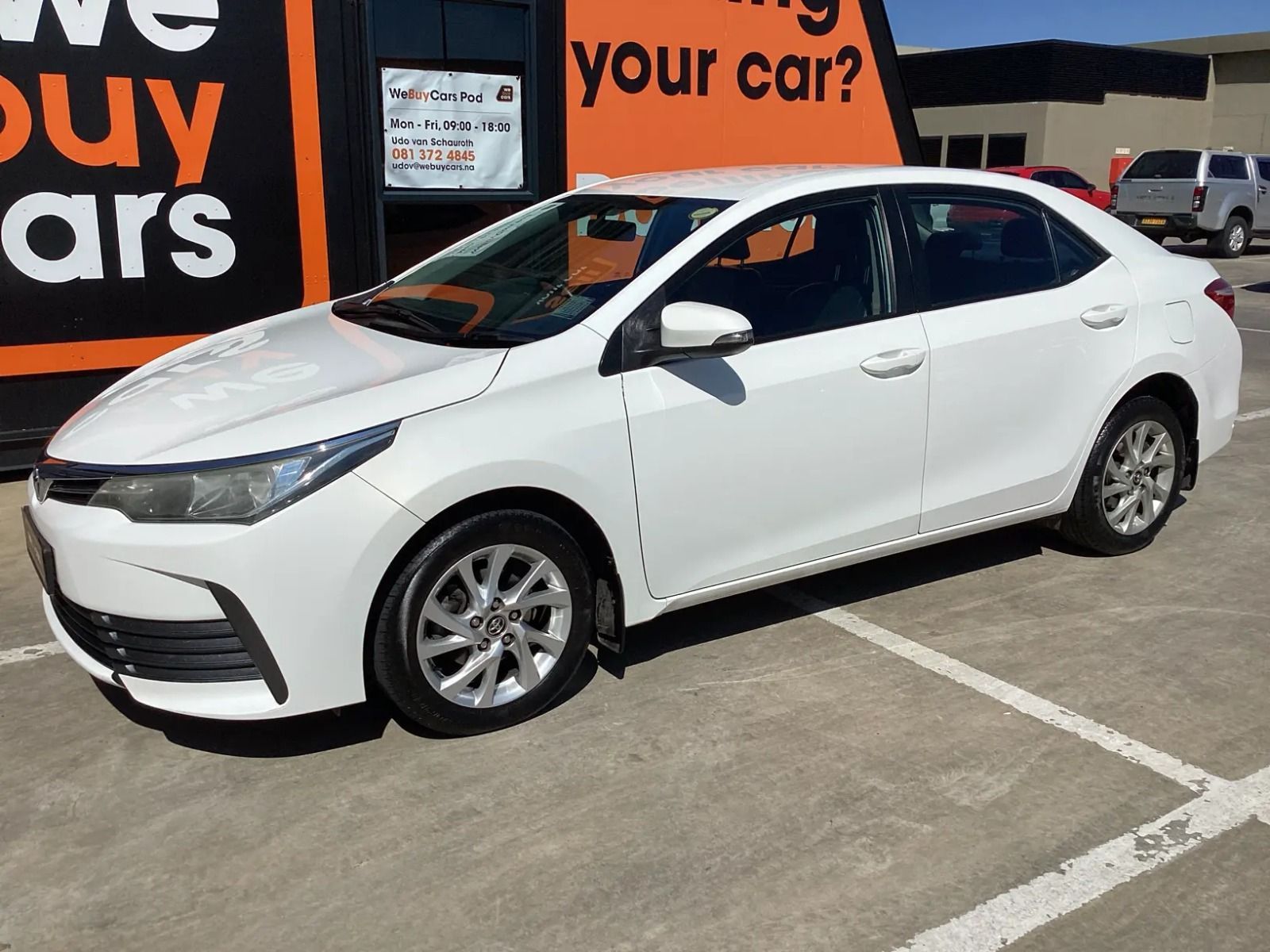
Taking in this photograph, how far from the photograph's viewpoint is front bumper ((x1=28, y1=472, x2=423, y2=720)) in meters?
3.09

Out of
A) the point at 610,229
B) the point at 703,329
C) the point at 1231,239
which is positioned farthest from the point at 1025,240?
the point at 1231,239

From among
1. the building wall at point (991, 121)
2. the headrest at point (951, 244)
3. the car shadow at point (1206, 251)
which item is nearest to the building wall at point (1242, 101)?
the building wall at point (991, 121)

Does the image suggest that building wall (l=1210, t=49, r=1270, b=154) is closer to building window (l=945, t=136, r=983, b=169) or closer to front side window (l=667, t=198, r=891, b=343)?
building window (l=945, t=136, r=983, b=169)

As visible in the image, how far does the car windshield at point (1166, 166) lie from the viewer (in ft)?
67.2

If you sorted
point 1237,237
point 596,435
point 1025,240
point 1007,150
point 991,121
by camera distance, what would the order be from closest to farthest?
point 596,435
point 1025,240
point 1237,237
point 1007,150
point 991,121

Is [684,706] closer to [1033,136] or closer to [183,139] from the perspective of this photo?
[183,139]

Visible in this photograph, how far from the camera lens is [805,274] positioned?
4.18 metres

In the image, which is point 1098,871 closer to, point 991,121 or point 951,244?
point 951,244

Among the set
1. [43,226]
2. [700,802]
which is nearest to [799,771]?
Result: [700,802]

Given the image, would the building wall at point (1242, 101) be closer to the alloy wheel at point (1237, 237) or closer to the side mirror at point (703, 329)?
the alloy wheel at point (1237, 237)

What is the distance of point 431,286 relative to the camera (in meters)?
4.47

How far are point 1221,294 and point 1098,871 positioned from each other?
10.8 ft

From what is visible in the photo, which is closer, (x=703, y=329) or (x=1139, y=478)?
(x=703, y=329)

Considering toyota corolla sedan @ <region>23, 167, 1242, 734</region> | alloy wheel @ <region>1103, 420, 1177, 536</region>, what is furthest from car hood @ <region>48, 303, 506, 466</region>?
alloy wheel @ <region>1103, 420, 1177, 536</region>
